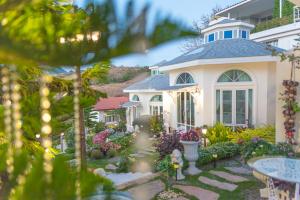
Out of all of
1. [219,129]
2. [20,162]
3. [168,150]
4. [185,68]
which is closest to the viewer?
[20,162]

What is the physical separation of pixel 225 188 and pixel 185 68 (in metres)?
8.39

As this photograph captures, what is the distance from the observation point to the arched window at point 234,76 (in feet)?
42.0

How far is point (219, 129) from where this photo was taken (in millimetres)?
12125

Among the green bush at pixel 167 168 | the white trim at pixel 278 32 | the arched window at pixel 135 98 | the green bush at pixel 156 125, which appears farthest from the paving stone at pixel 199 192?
the arched window at pixel 135 98

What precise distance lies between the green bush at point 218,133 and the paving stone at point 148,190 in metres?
4.88

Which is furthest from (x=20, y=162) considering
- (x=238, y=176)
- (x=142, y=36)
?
(x=238, y=176)

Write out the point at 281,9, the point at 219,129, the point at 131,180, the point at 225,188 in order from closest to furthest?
the point at 225,188 < the point at 131,180 < the point at 219,129 < the point at 281,9

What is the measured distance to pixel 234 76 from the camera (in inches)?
510

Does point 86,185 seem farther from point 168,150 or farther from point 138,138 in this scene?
point 138,138

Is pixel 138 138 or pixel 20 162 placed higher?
pixel 20 162

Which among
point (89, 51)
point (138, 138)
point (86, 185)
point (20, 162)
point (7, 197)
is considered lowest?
point (138, 138)

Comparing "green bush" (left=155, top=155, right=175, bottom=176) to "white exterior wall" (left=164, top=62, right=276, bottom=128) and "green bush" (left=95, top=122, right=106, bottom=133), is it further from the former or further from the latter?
"green bush" (left=95, top=122, right=106, bottom=133)

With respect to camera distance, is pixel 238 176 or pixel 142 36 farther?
pixel 238 176

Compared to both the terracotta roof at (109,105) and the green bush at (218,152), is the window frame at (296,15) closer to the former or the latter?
the green bush at (218,152)
